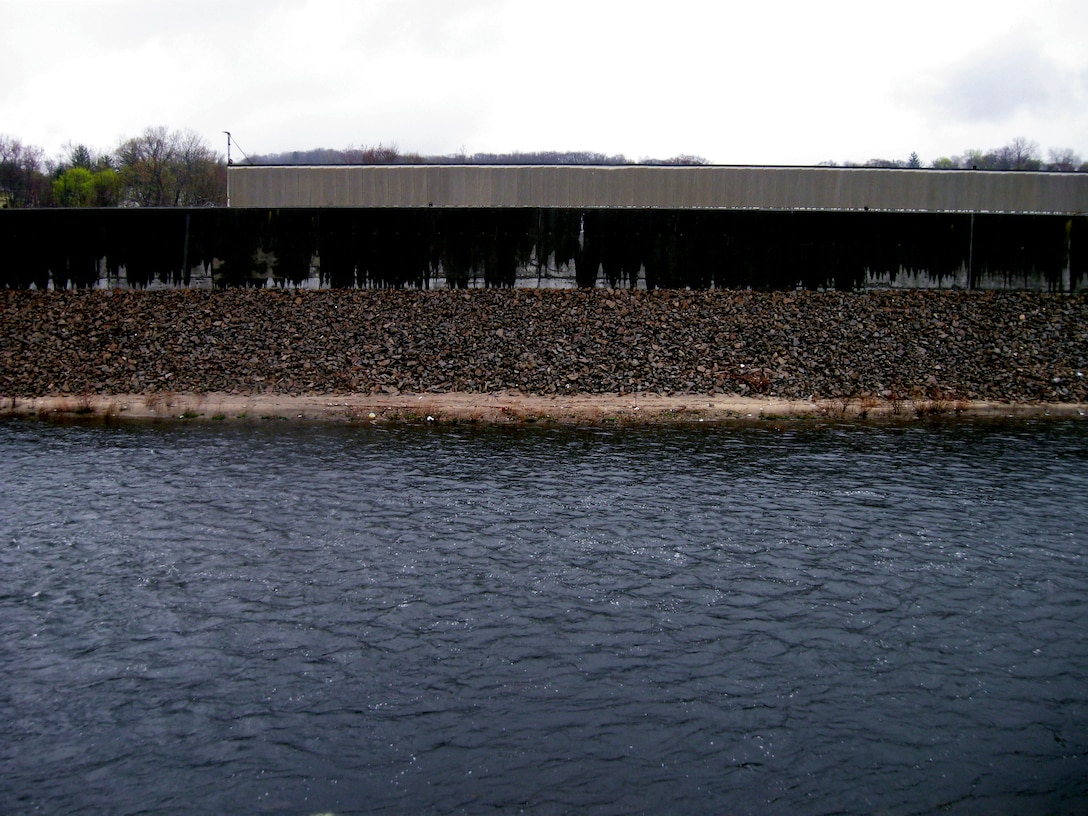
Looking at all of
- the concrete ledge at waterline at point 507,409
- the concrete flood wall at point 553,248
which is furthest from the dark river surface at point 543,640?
the concrete flood wall at point 553,248

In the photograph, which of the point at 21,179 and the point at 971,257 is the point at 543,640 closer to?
the point at 971,257

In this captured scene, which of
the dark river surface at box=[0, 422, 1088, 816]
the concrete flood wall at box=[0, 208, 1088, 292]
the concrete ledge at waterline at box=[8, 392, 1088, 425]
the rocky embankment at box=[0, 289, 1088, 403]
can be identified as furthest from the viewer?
the concrete flood wall at box=[0, 208, 1088, 292]

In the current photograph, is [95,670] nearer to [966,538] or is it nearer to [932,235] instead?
[966,538]

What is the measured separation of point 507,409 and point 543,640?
16374 millimetres

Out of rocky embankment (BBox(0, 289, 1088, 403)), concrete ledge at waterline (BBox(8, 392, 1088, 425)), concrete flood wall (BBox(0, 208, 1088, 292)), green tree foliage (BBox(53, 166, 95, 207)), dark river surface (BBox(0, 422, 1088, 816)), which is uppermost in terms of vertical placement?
green tree foliage (BBox(53, 166, 95, 207))

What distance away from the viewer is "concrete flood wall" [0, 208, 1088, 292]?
36469 millimetres

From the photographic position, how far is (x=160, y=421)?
27812 millimetres

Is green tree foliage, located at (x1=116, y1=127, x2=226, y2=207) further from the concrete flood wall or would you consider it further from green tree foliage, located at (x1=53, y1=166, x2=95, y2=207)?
the concrete flood wall

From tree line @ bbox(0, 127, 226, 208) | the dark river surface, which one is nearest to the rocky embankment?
the dark river surface

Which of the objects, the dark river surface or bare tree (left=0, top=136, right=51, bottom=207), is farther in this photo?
bare tree (left=0, top=136, right=51, bottom=207)

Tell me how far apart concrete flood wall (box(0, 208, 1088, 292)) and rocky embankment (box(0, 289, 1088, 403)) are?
917mm

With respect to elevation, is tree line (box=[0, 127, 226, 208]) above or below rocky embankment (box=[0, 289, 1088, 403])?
above

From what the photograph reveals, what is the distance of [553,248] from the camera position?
1443 inches

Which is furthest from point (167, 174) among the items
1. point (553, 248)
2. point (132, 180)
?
point (553, 248)
